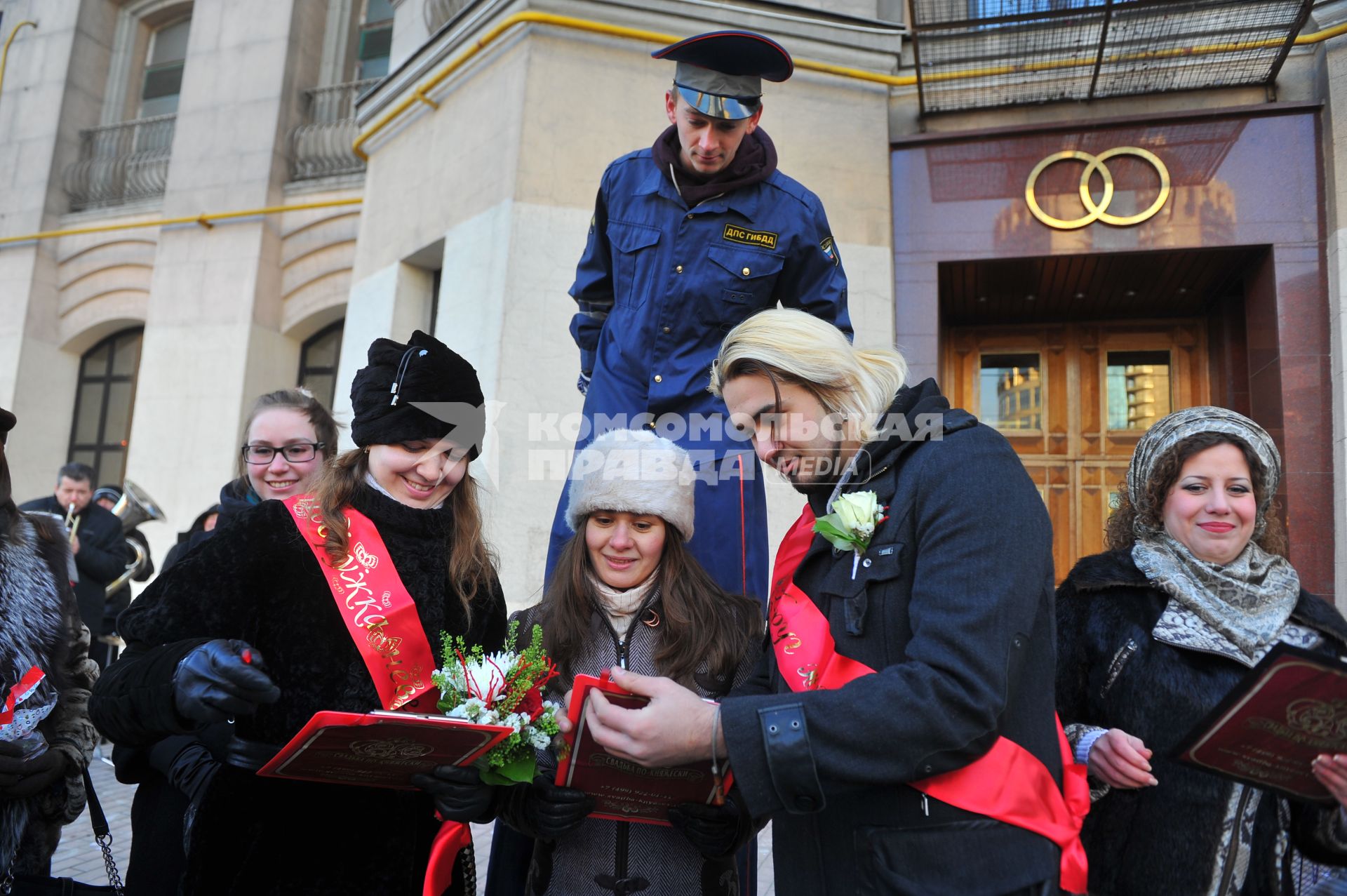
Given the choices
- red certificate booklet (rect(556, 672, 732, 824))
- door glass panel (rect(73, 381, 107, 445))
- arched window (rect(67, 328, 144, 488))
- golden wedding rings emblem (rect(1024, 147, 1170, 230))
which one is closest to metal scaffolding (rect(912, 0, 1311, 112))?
golden wedding rings emblem (rect(1024, 147, 1170, 230))

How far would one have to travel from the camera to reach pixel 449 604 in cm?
248

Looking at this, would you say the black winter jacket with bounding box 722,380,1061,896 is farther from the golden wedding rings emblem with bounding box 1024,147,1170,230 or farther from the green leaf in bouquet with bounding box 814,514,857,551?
the golden wedding rings emblem with bounding box 1024,147,1170,230

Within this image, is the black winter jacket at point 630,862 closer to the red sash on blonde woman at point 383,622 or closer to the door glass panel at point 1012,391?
the red sash on blonde woman at point 383,622

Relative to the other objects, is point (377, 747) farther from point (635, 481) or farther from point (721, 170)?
point (721, 170)

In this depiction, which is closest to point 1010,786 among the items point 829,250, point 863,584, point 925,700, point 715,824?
point 925,700

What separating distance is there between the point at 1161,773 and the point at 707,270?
6.64ft

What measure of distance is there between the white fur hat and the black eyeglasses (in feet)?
3.65

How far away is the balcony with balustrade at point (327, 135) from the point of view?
12.0 m

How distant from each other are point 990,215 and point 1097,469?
2.40 meters

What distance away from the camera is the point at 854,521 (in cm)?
166

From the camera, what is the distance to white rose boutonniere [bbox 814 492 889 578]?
166 centimetres

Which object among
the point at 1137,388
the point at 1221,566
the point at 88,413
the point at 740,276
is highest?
the point at 1137,388

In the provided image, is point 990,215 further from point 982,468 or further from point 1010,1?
point 982,468

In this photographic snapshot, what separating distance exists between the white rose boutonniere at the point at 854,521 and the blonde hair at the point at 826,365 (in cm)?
19
